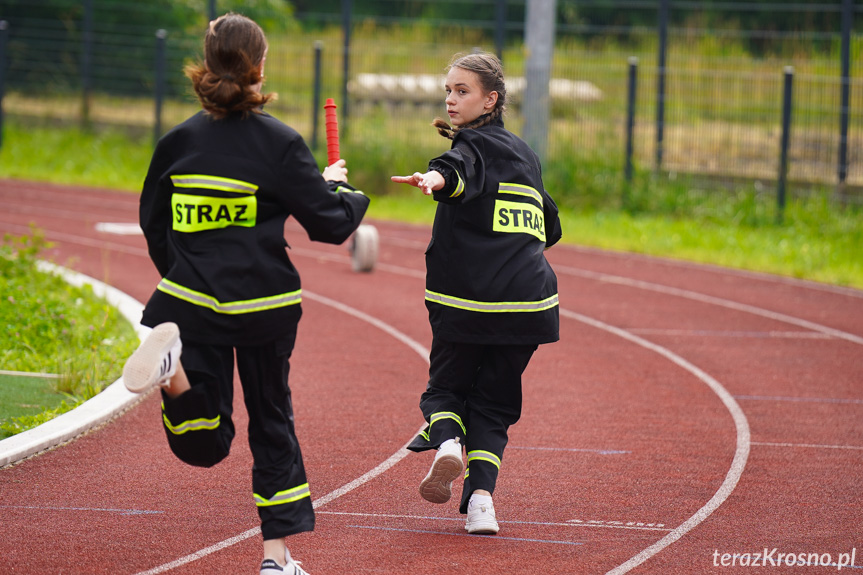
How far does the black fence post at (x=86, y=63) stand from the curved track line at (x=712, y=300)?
47.3 ft

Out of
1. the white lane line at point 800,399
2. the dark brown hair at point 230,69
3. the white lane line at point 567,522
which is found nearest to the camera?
the dark brown hair at point 230,69

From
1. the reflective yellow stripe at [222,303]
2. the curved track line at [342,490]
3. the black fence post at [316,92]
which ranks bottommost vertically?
the curved track line at [342,490]

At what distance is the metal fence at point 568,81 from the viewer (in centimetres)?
1823

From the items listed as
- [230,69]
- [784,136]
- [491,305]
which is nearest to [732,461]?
[491,305]

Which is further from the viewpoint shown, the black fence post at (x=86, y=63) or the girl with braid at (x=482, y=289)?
the black fence post at (x=86, y=63)

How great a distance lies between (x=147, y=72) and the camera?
24.2 meters

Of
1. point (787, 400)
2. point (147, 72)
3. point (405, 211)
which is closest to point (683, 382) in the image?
point (787, 400)

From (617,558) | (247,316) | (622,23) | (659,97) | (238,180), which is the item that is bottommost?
(617,558)

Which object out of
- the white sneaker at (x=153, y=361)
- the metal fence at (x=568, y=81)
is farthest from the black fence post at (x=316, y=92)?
the white sneaker at (x=153, y=361)

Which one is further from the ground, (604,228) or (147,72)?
(147,72)

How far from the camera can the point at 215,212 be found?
13.7 feet

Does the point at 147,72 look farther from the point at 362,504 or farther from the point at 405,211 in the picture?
the point at 362,504

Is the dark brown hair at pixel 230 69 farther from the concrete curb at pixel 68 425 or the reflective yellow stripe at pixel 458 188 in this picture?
the concrete curb at pixel 68 425

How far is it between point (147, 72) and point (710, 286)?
583 inches
